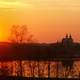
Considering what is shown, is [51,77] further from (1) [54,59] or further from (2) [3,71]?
(2) [3,71]

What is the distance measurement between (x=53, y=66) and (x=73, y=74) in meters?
0.57

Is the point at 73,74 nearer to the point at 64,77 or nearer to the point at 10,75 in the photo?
the point at 64,77

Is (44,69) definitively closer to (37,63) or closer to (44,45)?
(37,63)

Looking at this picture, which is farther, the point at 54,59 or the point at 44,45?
the point at 44,45

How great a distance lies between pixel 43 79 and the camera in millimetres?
6758

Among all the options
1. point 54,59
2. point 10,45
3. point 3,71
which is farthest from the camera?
point 10,45

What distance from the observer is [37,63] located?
7078 mm

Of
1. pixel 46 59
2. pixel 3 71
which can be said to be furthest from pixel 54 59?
pixel 3 71

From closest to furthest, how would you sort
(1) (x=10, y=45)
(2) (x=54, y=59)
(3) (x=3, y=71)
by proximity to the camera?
(2) (x=54, y=59)
(3) (x=3, y=71)
(1) (x=10, y=45)

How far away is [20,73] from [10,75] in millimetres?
225

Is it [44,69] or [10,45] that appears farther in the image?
[10,45]

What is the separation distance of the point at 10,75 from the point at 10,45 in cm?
1536

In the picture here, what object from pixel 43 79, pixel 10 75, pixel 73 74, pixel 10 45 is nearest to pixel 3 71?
pixel 10 75

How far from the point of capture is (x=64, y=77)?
6875mm
